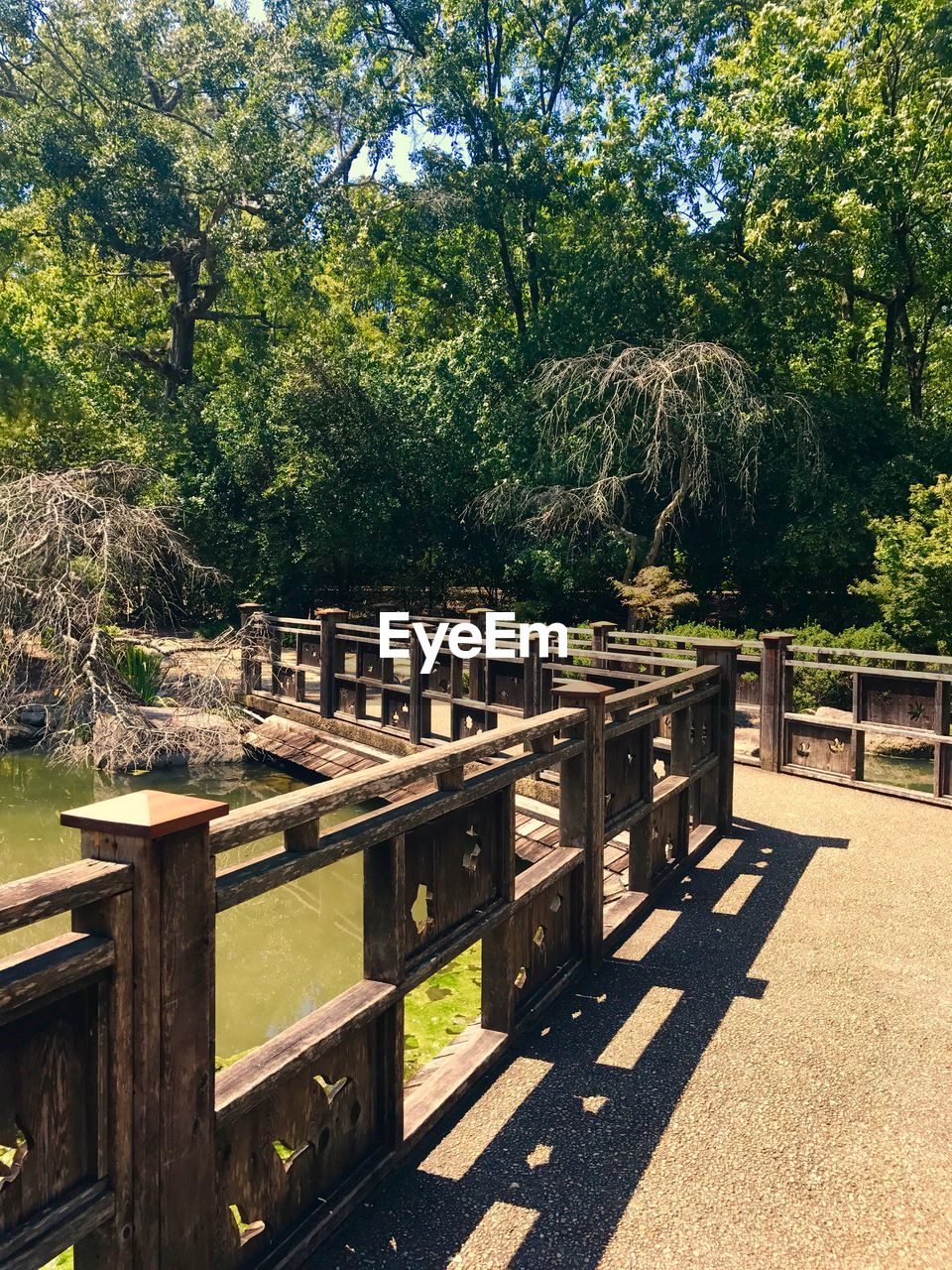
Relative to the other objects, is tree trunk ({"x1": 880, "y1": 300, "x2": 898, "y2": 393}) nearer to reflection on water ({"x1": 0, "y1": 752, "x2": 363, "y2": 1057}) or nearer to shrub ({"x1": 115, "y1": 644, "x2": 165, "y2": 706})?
reflection on water ({"x1": 0, "y1": 752, "x2": 363, "y2": 1057})

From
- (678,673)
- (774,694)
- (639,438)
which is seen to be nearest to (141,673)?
(678,673)

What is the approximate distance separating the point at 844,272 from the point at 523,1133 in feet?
59.3

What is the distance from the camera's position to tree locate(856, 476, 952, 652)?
12.4m

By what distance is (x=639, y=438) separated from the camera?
1631 cm

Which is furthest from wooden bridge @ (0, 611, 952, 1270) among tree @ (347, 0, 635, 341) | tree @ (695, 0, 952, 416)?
tree @ (347, 0, 635, 341)

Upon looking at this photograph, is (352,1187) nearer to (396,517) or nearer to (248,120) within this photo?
(396,517)

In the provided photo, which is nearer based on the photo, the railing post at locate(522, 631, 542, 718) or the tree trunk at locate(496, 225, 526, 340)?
the railing post at locate(522, 631, 542, 718)

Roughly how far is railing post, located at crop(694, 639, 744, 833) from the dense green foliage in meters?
8.38

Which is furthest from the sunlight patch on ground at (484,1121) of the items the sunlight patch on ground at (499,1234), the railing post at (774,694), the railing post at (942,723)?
the railing post at (774,694)

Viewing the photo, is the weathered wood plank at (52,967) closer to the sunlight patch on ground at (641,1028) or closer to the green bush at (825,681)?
the sunlight patch on ground at (641,1028)

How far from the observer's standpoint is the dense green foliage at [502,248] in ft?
52.6

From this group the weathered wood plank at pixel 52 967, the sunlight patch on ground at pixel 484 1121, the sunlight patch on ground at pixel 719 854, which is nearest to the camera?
the weathered wood plank at pixel 52 967

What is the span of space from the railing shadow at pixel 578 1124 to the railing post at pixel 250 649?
349 inches

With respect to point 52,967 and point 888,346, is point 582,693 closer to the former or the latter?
point 52,967
